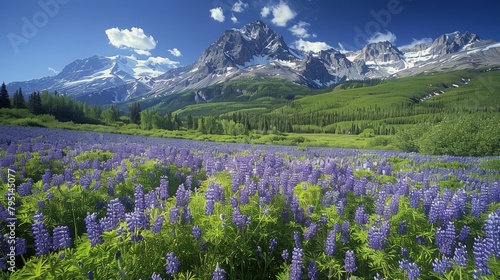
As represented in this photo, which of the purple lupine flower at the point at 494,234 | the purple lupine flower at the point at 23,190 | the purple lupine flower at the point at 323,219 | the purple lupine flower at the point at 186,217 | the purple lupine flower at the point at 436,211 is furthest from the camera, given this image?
the purple lupine flower at the point at 23,190

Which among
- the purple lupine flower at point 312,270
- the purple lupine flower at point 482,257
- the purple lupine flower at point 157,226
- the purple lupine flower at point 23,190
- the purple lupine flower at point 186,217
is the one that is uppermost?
the purple lupine flower at point 23,190

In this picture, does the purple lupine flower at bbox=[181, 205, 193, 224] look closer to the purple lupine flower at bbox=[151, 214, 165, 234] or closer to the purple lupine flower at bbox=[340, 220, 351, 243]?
the purple lupine flower at bbox=[151, 214, 165, 234]

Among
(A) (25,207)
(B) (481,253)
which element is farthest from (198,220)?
(B) (481,253)

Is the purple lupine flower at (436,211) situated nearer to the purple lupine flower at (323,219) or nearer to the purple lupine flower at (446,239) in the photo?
the purple lupine flower at (446,239)

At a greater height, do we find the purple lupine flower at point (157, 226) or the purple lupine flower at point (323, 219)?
the purple lupine flower at point (157, 226)

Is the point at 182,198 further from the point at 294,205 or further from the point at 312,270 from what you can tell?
the point at 312,270

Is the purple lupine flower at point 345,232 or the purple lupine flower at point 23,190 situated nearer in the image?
the purple lupine flower at point 345,232

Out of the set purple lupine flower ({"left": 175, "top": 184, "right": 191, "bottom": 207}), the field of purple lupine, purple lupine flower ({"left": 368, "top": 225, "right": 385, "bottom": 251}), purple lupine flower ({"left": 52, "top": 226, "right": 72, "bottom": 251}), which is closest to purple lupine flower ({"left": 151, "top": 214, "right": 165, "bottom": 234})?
the field of purple lupine

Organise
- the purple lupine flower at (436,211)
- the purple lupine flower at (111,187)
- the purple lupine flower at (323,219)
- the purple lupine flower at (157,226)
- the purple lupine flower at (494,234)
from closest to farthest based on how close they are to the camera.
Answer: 1. the purple lupine flower at (494,234)
2. the purple lupine flower at (157,226)
3. the purple lupine flower at (436,211)
4. the purple lupine flower at (323,219)
5. the purple lupine flower at (111,187)

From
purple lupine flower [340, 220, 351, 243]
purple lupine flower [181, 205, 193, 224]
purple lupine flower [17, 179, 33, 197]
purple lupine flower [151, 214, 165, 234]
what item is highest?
purple lupine flower [17, 179, 33, 197]

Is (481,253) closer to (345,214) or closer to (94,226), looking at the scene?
(345,214)

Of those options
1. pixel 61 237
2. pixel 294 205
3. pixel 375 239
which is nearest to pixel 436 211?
pixel 375 239

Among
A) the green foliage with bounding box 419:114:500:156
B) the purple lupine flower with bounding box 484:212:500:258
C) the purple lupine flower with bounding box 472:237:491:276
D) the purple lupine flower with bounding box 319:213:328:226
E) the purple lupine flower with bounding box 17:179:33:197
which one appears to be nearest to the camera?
the purple lupine flower with bounding box 472:237:491:276

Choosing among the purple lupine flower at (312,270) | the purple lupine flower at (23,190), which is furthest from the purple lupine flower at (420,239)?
the purple lupine flower at (23,190)
